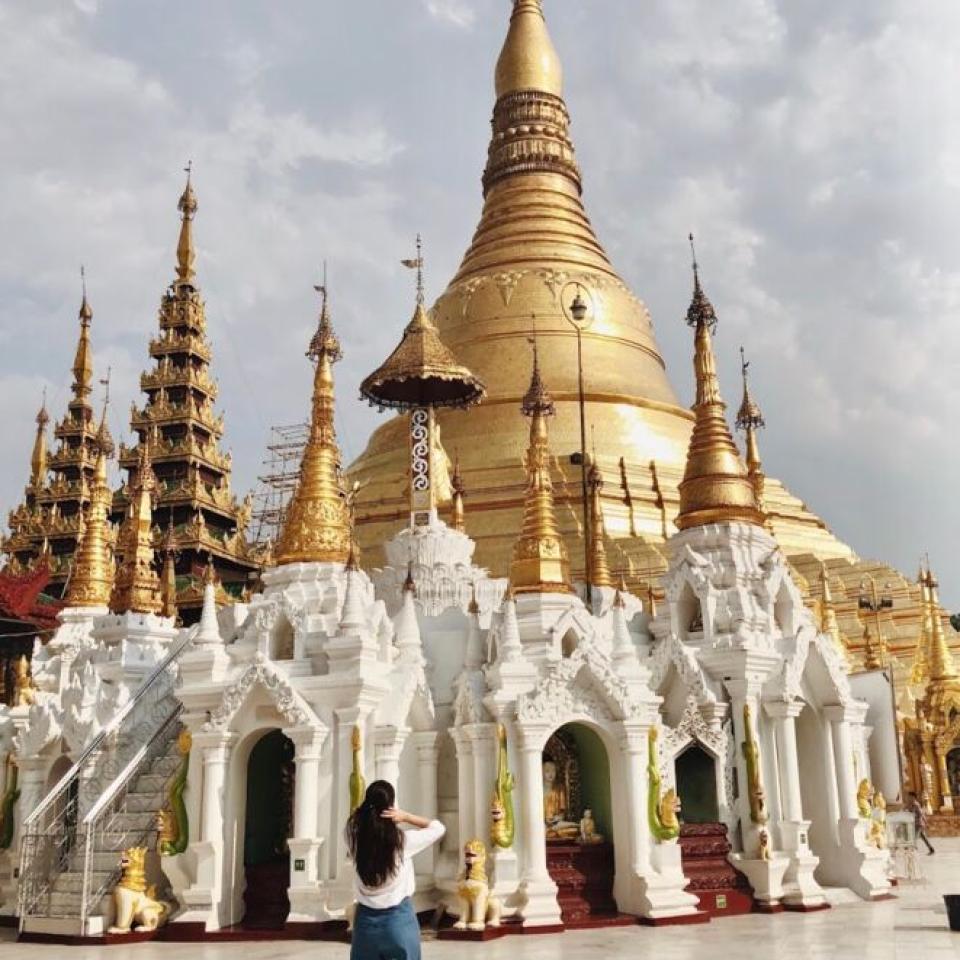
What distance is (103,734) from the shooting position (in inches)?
631

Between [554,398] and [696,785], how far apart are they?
54.9ft

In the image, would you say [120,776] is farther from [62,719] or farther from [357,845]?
[357,845]

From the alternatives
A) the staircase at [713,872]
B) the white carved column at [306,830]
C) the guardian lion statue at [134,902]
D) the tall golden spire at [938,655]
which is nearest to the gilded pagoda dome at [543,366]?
the tall golden spire at [938,655]

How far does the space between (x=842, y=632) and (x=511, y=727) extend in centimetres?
1728

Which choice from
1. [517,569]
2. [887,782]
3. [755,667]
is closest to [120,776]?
[517,569]

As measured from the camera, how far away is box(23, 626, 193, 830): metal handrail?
577 inches

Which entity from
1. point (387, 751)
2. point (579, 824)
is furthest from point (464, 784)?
point (579, 824)

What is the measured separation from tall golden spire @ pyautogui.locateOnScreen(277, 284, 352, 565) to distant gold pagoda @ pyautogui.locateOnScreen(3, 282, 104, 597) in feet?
72.0

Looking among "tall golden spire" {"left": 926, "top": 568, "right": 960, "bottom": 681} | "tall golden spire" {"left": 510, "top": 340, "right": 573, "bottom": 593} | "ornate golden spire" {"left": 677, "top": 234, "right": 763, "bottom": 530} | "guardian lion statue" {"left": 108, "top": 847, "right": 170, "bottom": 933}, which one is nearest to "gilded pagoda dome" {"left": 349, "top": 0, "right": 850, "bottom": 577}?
"tall golden spire" {"left": 926, "top": 568, "right": 960, "bottom": 681}

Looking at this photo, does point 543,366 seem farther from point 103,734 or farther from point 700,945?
point 700,945

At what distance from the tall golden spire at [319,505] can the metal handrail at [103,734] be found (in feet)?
5.83

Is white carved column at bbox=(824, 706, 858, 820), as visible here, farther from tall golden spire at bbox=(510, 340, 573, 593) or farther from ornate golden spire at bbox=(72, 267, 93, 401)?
ornate golden spire at bbox=(72, 267, 93, 401)

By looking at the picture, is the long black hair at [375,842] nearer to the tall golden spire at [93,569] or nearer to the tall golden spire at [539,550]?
the tall golden spire at [539,550]

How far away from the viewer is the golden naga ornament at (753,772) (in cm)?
1546
